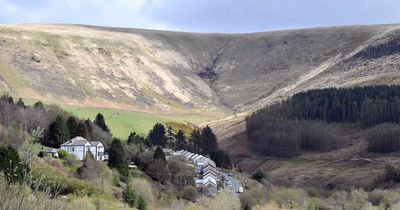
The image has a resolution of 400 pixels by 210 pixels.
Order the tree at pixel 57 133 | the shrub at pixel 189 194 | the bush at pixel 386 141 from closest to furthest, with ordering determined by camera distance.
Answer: the shrub at pixel 189 194
the tree at pixel 57 133
the bush at pixel 386 141

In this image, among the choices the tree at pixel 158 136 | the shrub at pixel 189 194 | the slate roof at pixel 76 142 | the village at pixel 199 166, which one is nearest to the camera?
the shrub at pixel 189 194

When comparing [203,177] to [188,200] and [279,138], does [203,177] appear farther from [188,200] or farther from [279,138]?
[279,138]

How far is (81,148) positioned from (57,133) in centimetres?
654

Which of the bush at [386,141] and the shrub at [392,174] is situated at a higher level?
the bush at [386,141]

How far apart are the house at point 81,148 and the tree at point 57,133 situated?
2.22m

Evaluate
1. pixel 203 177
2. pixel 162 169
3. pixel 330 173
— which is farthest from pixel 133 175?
pixel 330 173

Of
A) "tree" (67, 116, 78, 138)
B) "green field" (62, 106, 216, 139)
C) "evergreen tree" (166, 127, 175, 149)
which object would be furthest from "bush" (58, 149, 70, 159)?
"evergreen tree" (166, 127, 175, 149)

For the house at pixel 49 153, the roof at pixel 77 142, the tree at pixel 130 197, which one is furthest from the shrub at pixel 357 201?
the house at pixel 49 153

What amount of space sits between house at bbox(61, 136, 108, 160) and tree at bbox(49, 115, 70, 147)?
7.29 ft

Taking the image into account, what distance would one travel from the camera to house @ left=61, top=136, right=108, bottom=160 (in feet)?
253

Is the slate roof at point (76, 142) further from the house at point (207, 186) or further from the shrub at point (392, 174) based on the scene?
the shrub at point (392, 174)

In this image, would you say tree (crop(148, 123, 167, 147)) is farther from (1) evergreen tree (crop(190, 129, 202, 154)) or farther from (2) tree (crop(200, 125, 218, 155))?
(2) tree (crop(200, 125, 218, 155))

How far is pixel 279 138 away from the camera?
14850cm

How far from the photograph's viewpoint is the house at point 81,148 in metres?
77.1
